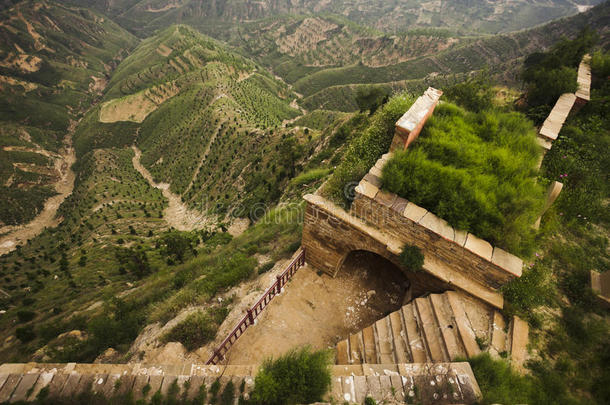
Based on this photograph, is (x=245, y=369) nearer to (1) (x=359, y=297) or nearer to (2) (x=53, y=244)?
(1) (x=359, y=297)

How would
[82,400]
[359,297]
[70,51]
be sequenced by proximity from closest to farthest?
1. [82,400]
2. [359,297]
3. [70,51]

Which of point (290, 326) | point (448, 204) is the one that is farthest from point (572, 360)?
point (290, 326)

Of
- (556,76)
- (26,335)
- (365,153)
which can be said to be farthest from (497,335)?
(26,335)

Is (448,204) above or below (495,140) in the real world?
below

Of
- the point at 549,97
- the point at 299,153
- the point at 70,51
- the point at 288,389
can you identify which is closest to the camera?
the point at 288,389

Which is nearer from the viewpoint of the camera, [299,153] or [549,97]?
[549,97]

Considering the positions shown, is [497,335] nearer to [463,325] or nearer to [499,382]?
[463,325]

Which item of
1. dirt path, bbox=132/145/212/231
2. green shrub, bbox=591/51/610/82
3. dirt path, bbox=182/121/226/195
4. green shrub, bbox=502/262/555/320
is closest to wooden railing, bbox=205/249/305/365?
green shrub, bbox=502/262/555/320

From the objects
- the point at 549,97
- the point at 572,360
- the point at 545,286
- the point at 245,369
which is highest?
the point at 549,97
